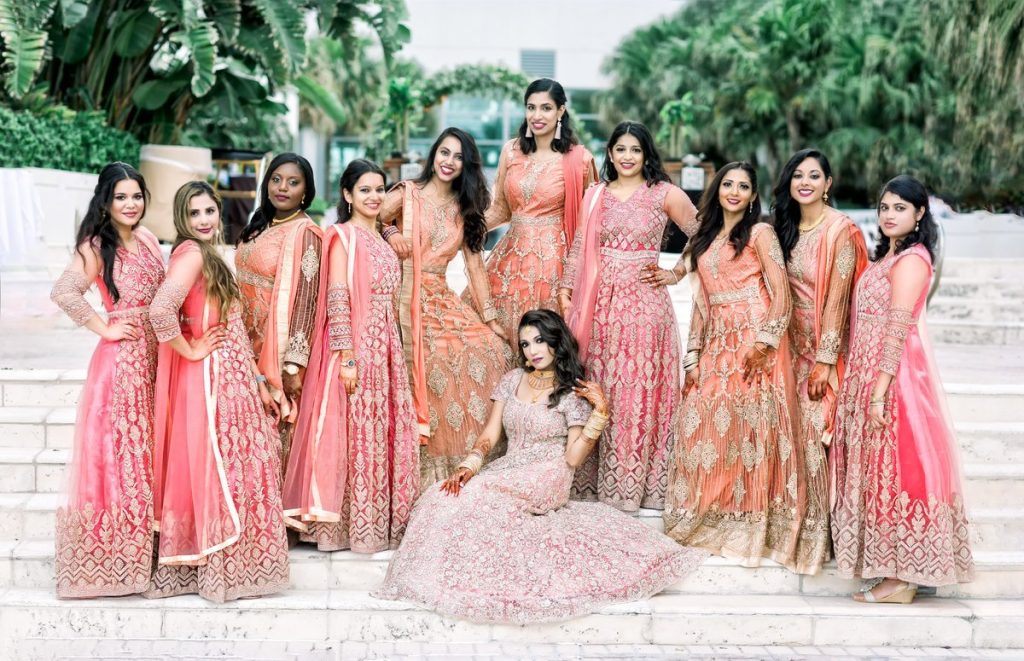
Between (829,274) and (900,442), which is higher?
(829,274)

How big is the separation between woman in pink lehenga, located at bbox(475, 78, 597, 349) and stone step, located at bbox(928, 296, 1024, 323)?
5774mm

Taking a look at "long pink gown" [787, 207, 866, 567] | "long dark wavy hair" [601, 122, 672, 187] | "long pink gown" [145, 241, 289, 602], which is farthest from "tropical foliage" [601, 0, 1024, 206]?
"long pink gown" [145, 241, 289, 602]

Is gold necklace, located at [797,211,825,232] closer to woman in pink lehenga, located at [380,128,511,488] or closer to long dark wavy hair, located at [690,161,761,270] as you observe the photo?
long dark wavy hair, located at [690,161,761,270]

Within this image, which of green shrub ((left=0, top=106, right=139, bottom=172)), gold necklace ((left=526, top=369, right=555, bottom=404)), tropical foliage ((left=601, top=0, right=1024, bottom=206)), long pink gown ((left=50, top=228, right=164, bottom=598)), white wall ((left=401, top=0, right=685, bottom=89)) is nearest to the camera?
long pink gown ((left=50, top=228, right=164, bottom=598))

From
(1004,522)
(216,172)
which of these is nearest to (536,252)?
(1004,522)

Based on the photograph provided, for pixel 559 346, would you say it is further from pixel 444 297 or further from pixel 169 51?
pixel 169 51

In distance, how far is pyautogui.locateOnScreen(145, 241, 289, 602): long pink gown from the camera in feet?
12.9

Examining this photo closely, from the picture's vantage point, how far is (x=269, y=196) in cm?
446

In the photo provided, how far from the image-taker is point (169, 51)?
474 inches

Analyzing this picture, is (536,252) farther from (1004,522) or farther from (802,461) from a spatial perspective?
(1004,522)

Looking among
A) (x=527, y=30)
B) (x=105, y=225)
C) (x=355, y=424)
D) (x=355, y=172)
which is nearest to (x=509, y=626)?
(x=355, y=424)

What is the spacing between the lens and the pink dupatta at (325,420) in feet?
14.0

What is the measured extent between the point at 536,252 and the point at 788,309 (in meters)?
1.22

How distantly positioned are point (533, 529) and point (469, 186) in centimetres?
159
